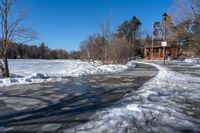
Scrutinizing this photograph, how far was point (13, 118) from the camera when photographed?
5305mm

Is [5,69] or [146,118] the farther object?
[5,69]

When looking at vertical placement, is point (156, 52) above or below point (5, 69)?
above

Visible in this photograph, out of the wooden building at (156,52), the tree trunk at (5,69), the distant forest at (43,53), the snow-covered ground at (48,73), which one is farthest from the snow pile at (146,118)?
the distant forest at (43,53)

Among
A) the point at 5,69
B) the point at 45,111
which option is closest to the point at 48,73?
the point at 5,69

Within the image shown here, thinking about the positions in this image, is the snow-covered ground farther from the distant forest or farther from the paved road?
the distant forest

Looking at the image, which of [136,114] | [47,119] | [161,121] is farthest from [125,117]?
[47,119]

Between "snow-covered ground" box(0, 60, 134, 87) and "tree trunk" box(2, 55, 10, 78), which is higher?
"tree trunk" box(2, 55, 10, 78)

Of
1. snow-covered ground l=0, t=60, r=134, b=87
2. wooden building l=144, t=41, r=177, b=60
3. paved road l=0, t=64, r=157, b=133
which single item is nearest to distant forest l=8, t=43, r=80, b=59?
wooden building l=144, t=41, r=177, b=60

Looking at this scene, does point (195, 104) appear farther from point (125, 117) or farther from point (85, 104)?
point (85, 104)

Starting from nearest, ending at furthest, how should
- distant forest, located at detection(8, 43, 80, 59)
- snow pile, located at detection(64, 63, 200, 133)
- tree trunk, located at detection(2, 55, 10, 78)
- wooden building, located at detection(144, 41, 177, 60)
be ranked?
1. snow pile, located at detection(64, 63, 200, 133)
2. tree trunk, located at detection(2, 55, 10, 78)
3. wooden building, located at detection(144, 41, 177, 60)
4. distant forest, located at detection(8, 43, 80, 59)

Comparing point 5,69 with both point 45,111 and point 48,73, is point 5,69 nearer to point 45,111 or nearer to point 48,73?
point 48,73

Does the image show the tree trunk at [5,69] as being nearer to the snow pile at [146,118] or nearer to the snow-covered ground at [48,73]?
the snow-covered ground at [48,73]

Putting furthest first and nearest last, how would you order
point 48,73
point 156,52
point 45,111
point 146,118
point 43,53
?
point 43,53 → point 156,52 → point 48,73 → point 45,111 → point 146,118

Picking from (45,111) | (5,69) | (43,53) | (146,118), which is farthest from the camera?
(43,53)
